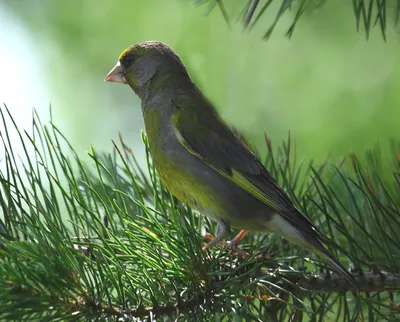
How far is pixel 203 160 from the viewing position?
2.76m

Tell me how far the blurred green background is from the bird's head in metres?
1.42

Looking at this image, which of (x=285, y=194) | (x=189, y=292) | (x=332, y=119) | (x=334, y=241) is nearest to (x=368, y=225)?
(x=334, y=241)

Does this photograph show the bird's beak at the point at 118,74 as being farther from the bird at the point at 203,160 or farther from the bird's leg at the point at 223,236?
the bird's leg at the point at 223,236

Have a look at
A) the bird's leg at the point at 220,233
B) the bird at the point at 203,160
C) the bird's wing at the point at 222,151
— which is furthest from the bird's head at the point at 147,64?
the bird's leg at the point at 220,233

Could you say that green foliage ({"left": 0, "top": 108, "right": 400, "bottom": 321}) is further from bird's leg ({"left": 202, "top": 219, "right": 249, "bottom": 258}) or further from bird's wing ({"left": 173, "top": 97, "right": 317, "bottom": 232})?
bird's wing ({"left": 173, "top": 97, "right": 317, "bottom": 232})

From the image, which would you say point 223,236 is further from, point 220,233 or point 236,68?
point 236,68

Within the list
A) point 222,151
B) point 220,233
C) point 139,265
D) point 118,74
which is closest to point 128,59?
point 118,74

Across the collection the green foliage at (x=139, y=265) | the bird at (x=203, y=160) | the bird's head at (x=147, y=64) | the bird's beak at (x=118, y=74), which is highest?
the bird's beak at (x=118, y=74)

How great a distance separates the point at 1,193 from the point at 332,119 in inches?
134

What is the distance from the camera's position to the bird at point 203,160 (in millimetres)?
2342

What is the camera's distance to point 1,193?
1.72 meters

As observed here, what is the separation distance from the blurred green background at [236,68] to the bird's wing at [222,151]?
162 centimetres

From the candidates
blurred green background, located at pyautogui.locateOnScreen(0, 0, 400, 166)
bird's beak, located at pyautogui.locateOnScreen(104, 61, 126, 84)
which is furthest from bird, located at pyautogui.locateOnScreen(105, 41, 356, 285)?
blurred green background, located at pyautogui.locateOnScreen(0, 0, 400, 166)

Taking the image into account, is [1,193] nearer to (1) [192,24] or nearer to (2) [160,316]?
(2) [160,316]
